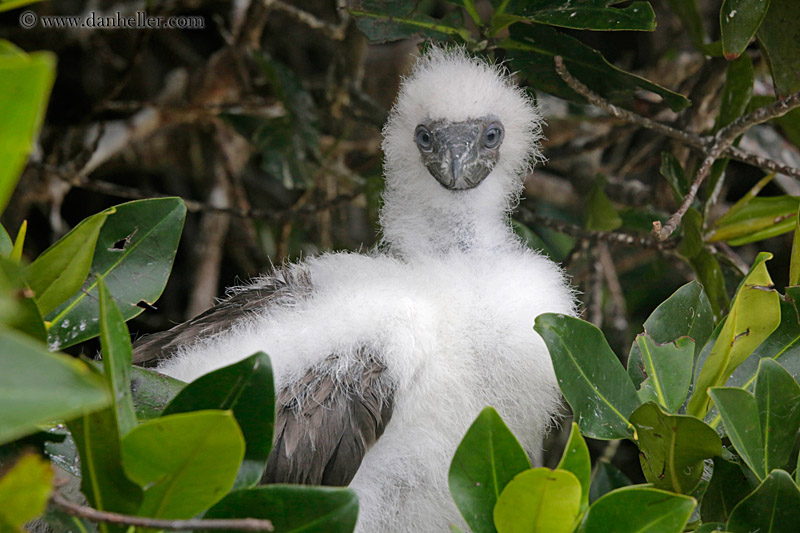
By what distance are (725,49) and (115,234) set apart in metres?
1.07

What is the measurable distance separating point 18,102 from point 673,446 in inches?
30.7

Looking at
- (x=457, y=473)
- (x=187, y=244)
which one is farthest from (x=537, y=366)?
(x=187, y=244)

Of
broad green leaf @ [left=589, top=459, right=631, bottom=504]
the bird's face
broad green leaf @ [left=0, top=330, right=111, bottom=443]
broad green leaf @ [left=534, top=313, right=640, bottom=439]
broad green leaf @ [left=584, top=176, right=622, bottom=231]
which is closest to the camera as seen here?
broad green leaf @ [left=0, top=330, right=111, bottom=443]

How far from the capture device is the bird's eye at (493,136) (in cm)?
150

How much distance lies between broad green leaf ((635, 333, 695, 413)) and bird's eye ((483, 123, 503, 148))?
0.66 meters

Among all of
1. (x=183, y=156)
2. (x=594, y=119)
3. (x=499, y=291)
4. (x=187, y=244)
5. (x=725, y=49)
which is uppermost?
(x=725, y=49)

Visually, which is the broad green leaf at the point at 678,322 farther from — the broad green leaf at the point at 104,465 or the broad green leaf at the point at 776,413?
the broad green leaf at the point at 104,465

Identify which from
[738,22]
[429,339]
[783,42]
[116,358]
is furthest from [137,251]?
[783,42]

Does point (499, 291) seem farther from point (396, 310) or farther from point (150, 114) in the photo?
point (150, 114)

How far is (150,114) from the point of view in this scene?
2561 millimetres

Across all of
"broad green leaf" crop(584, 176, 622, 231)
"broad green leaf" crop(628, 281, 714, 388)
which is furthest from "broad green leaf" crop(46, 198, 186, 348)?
"broad green leaf" crop(584, 176, 622, 231)

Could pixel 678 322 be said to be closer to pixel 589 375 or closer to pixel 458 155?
pixel 589 375

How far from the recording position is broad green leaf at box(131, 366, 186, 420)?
34.4 inches

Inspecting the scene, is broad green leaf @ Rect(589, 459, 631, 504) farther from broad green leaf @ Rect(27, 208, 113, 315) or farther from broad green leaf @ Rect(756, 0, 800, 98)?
broad green leaf @ Rect(27, 208, 113, 315)
